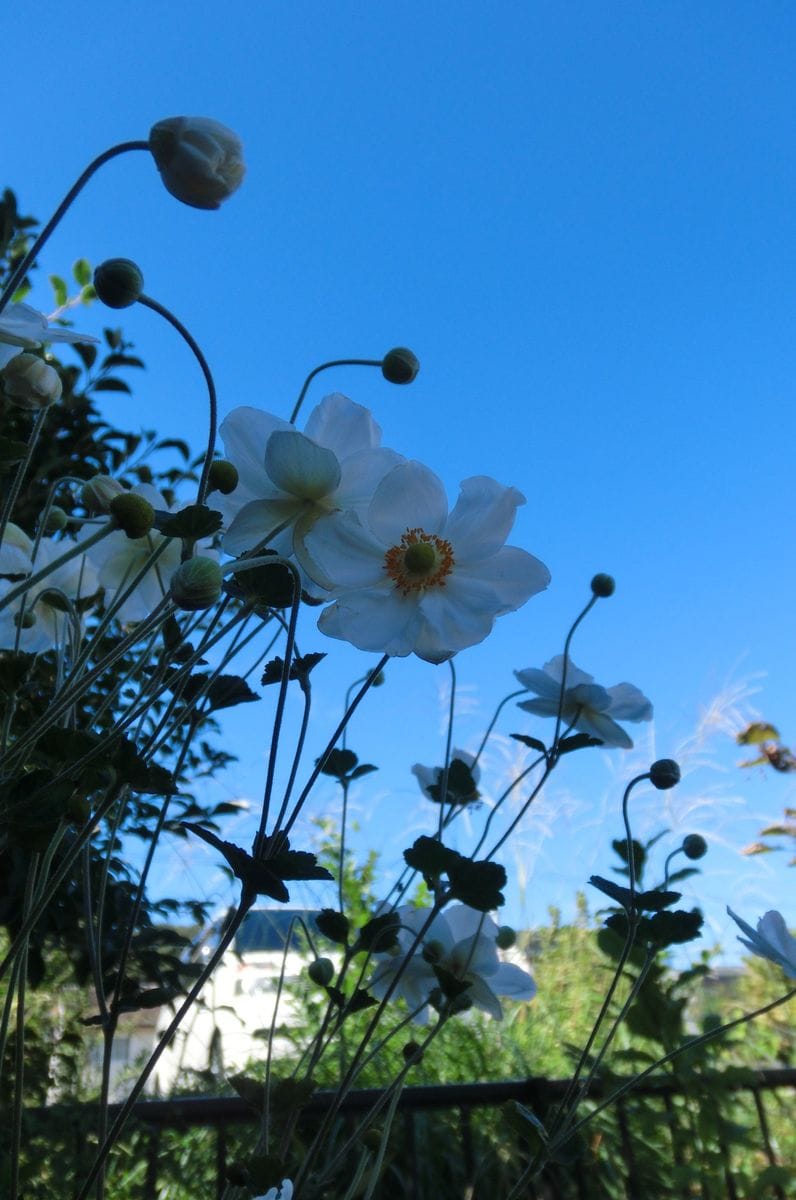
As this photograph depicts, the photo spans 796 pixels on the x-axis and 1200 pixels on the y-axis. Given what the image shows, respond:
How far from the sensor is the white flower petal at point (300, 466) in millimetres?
532

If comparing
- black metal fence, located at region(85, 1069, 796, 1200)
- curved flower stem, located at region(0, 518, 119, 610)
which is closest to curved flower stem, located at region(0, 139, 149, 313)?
curved flower stem, located at region(0, 518, 119, 610)

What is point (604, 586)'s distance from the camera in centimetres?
88

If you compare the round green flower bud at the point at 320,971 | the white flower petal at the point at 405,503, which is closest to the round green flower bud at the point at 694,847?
the round green flower bud at the point at 320,971

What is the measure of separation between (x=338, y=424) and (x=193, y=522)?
0.20 m

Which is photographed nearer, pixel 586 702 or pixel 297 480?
pixel 297 480

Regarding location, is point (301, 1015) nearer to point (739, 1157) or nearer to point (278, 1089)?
point (739, 1157)

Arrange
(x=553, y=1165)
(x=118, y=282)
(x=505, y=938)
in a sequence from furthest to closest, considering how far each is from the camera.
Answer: (x=553, y=1165) < (x=505, y=938) < (x=118, y=282)

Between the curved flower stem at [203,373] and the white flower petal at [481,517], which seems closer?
the curved flower stem at [203,373]

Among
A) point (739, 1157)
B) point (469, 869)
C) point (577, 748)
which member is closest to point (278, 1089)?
point (469, 869)

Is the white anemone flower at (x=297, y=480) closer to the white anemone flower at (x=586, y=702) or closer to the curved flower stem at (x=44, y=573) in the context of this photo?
the curved flower stem at (x=44, y=573)

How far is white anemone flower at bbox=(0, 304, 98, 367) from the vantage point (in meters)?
0.46

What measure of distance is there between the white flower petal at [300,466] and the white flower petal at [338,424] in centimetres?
6

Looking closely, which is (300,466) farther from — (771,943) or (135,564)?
(771,943)

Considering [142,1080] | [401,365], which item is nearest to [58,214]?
[401,365]
